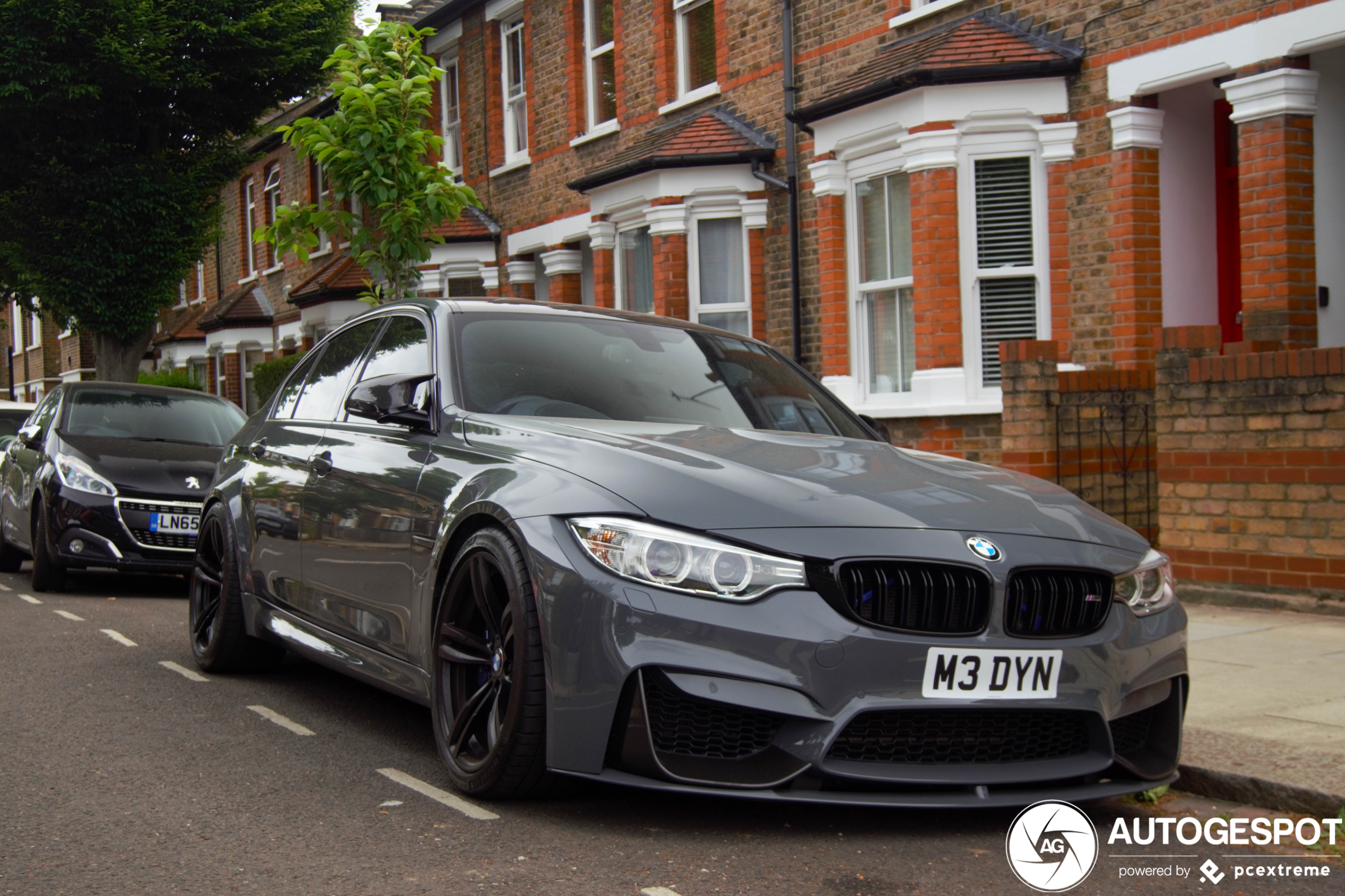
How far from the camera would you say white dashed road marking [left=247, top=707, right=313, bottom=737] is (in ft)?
17.5

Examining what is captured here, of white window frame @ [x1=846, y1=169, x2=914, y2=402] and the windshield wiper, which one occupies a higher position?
white window frame @ [x1=846, y1=169, x2=914, y2=402]

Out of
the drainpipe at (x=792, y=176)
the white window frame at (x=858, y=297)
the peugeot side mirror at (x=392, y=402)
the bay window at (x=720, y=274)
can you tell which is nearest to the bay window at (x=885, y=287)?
the white window frame at (x=858, y=297)

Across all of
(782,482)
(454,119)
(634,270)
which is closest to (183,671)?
(782,482)

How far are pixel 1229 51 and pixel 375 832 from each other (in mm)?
9010

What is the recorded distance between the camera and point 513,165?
20859mm

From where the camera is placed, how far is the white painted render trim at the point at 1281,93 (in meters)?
9.88

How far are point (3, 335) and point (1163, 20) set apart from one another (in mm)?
59612

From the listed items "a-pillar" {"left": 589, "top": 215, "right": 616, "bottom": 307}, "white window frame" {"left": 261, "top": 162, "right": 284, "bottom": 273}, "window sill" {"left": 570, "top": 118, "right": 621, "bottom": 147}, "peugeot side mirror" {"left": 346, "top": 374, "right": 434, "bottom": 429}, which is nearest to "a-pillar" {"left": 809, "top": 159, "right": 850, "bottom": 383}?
"a-pillar" {"left": 589, "top": 215, "right": 616, "bottom": 307}

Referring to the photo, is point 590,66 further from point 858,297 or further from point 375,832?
point 375,832

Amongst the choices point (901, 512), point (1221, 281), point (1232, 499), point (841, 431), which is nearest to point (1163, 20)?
point (1221, 281)

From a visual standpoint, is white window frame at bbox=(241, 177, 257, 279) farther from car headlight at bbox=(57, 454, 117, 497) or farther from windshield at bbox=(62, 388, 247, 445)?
car headlight at bbox=(57, 454, 117, 497)

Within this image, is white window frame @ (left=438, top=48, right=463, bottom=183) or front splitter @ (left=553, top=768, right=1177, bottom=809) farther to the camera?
white window frame @ (left=438, top=48, right=463, bottom=183)

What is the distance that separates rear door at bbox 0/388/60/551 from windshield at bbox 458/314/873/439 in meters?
6.85

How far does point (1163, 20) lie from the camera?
10.9 m
